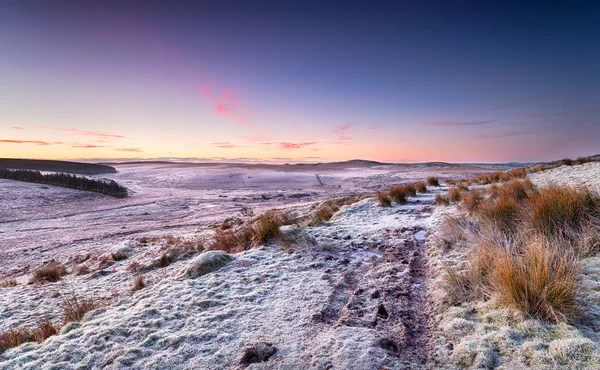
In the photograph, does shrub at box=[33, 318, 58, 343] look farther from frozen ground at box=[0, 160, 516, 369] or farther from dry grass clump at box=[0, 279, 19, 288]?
dry grass clump at box=[0, 279, 19, 288]

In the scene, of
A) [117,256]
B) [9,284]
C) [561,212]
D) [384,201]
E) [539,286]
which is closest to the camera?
[539,286]

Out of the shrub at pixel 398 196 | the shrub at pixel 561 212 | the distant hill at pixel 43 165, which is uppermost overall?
the shrub at pixel 561 212

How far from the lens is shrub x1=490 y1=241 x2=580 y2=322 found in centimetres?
288

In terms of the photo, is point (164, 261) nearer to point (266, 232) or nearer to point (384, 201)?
point (266, 232)

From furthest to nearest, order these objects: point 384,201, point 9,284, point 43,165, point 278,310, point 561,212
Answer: point 43,165 < point 384,201 < point 9,284 < point 561,212 < point 278,310

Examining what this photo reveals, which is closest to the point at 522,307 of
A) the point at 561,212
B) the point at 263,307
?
the point at 263,307

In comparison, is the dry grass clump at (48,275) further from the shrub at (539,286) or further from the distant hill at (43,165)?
the distant hill at (43,165)

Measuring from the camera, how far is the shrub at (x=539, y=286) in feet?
9.45

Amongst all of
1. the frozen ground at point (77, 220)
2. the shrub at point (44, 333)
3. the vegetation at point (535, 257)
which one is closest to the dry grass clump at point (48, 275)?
the frozen ground at point (77, 220)

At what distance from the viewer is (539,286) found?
299 centimetres

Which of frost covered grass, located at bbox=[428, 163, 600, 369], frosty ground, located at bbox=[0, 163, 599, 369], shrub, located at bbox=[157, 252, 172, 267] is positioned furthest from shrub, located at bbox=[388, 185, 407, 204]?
shrub, located at bbox=[157, 252, 172, 267]

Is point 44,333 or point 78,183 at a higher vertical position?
point 44,333

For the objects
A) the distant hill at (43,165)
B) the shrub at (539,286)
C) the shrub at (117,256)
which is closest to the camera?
the shrub at (539,286)

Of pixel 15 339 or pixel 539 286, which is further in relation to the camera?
pixel 15 339
